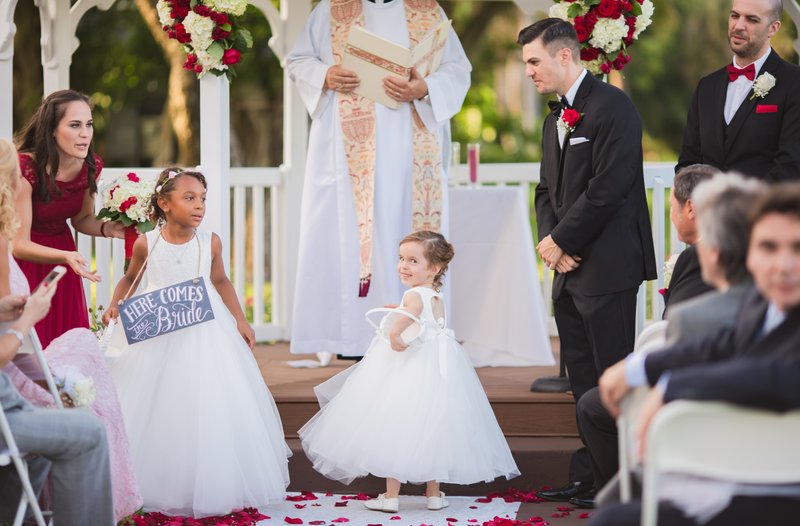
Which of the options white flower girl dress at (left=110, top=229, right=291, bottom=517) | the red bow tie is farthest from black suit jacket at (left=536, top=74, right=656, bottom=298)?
white flower girl dress at (left=110, top=229, right=291, bottom=517)

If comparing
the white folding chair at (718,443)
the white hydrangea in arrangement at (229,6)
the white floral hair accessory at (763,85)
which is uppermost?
the white hydrangea in arrangement at (229,6)

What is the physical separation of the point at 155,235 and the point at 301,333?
5.42ft

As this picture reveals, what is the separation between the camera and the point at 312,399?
600 centimetres

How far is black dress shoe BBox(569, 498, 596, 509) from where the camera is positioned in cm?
527

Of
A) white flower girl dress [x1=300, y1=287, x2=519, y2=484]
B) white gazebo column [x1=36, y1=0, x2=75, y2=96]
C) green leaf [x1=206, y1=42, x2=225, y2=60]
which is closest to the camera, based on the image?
white flower girl dress [x1=300, y1=287, x2=519, y2=484]

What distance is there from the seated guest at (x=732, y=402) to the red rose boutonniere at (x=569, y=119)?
2300 millimetres

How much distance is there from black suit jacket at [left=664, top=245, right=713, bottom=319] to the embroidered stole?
2.44m

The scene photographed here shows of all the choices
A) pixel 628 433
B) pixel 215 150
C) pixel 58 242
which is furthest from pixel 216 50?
pixel 628 433

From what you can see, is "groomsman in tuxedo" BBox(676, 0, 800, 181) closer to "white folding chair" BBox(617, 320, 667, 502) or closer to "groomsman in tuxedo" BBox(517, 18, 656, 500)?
"groomsman in tuxedo" BBox(517, 18, 656, 500)

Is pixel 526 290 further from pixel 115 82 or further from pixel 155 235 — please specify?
pixel 115 82

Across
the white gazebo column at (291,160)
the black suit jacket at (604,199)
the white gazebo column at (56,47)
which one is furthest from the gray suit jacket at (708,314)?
the white gazebo column at (56,47)

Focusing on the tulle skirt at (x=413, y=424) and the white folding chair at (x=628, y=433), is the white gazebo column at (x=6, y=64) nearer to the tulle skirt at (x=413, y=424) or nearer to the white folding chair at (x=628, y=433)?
the tulle skirt at (x=413, y=424)

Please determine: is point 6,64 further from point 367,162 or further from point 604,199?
point 604,199

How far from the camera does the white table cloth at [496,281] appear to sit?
7.13 meters
